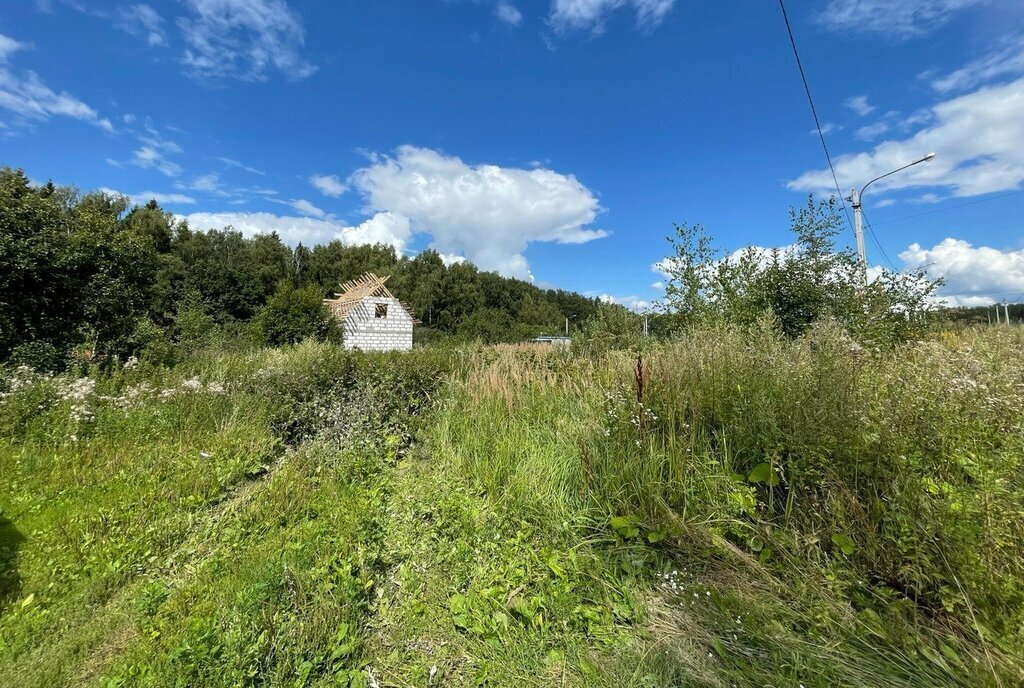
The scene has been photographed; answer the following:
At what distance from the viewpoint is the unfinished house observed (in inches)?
1035

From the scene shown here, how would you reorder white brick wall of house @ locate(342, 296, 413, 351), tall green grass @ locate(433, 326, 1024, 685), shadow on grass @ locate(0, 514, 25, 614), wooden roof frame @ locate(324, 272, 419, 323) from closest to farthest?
1. tall green grass @ locate(433, 326, 1024, 685)
2. shadow on grass @ locate(0, 514, 25, 614)
3. white brick wall of house @ locate(342, 296, 413, 351)
4. wooden roof frame @ locate(324, 272, 419, 323)

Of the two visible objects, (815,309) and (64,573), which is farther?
(815,309)

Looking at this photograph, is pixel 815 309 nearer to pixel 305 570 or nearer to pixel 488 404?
pixel 488 404

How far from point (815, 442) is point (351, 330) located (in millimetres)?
26440

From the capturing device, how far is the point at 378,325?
2706 centimetres

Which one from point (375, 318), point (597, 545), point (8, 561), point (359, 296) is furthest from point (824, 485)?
point (359, 296)

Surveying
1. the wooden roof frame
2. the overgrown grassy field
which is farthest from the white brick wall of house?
the overgrown grassy field

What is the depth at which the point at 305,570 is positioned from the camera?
2.26 metres

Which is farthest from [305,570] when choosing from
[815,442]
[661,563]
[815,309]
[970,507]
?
[815,309]

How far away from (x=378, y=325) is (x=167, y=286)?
46.5 feet

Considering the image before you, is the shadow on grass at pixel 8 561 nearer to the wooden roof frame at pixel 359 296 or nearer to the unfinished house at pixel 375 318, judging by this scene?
the unfinished house at pixel 375 318

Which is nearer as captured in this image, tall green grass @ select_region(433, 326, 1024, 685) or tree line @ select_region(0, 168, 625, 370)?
tall green grass @ select_region(433, 326, 1024, 685)

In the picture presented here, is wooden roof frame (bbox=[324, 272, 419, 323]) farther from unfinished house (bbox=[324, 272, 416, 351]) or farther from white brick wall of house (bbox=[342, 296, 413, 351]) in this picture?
white brick wall of house (bbox=[342, 296, 413, 351])

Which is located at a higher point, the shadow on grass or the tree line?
the tree line
